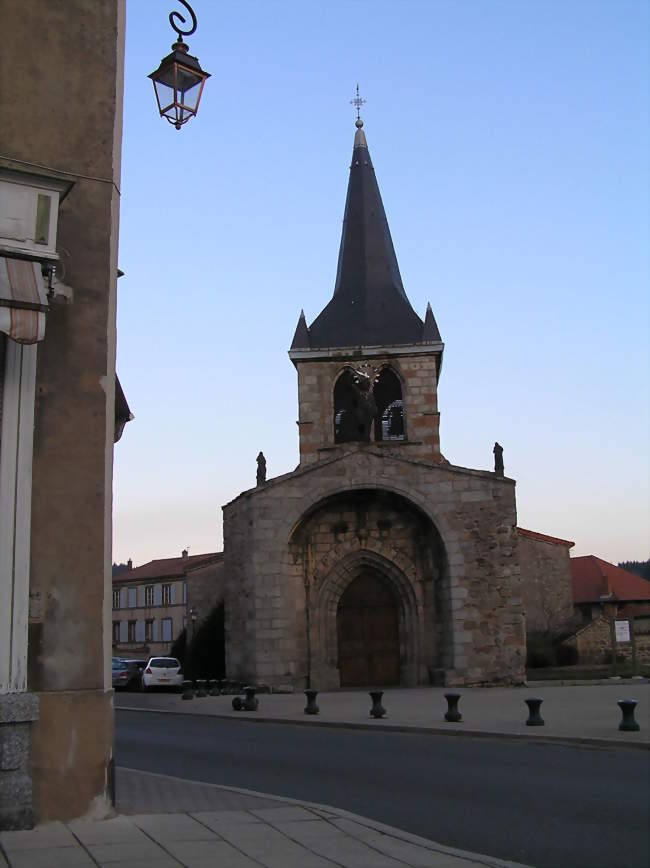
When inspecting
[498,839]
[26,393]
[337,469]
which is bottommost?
[498,839]

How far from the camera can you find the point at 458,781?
895cm

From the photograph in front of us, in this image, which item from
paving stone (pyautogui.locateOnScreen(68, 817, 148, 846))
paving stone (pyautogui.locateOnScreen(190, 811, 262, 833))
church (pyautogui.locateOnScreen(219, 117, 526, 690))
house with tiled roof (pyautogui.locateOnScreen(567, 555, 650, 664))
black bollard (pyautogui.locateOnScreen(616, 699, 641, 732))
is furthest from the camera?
house with tiled roof (pyautogui.locateOnScreen(567, 555, 650, 664))

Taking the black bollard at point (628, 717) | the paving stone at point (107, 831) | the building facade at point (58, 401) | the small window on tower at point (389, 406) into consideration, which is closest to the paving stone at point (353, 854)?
the paving stone at point (107, 831)

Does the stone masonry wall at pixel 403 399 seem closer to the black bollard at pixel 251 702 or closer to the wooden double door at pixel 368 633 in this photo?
the wooden double door at pixel 368 633

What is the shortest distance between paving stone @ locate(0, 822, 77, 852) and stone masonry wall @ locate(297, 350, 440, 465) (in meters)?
21.5

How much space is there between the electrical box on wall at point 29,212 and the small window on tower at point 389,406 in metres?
21.7

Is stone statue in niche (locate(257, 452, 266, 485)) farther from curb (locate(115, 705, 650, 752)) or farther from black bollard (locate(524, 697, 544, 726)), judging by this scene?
black bollard (locate(524, 697, 544, 726))

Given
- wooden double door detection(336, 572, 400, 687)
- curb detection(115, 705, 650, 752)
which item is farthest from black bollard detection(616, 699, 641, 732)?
wooden double door detection(336, 572, 400, 687)

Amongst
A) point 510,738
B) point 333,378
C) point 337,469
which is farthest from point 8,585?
point 333,378

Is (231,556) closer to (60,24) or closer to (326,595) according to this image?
(326,595)

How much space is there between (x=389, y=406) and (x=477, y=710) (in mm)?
13480

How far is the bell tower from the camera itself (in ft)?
91.5

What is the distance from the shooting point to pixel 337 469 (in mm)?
24891

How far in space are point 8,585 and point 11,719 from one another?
3.03ft
